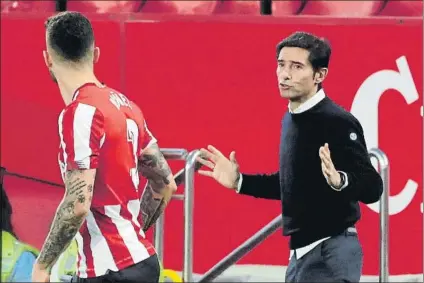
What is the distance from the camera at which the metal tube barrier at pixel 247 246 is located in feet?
21.4

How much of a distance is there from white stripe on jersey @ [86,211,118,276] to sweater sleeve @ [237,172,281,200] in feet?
3.71

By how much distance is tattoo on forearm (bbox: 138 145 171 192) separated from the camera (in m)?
4.72

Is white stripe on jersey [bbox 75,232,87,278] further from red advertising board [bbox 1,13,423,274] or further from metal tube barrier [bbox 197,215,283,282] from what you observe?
red advertising board [bbox 1,13,423,274]

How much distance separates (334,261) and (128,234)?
3.42 ft

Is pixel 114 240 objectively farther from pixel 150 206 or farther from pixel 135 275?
pixel 150 206

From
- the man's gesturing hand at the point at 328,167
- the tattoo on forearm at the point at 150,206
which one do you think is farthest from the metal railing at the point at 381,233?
the tattoo on forearm at the point at 150,206

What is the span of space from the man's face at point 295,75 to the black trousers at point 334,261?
60cm

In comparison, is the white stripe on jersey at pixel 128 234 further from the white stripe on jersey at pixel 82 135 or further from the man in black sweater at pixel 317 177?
the man in black sweater at pixel 317 177

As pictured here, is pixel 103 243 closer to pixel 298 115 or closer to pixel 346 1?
pixel 298 115

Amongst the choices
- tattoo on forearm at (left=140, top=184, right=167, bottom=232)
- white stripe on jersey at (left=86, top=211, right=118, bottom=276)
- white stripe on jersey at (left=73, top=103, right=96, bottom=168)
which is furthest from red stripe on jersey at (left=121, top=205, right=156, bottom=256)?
tattoo on forearm at (left=140, top=184, right=167, bottom=232)

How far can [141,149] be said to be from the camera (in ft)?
15.2

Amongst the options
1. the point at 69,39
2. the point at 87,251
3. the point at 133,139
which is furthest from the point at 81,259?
the point at 69,39

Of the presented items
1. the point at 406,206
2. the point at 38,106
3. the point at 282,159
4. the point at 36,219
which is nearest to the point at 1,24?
the point at 38,106

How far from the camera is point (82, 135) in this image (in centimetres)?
423
